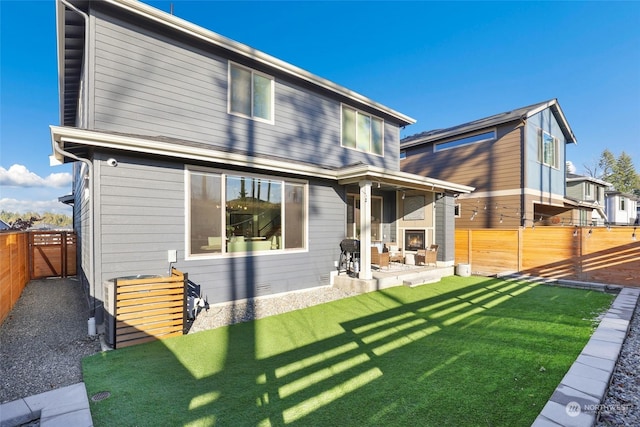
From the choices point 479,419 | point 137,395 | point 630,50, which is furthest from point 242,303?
point 630,50

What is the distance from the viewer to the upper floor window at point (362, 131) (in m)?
8.69

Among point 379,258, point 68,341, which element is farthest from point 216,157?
point 379,258

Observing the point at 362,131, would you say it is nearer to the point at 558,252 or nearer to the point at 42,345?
the point at 558,252

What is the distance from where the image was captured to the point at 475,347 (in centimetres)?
387

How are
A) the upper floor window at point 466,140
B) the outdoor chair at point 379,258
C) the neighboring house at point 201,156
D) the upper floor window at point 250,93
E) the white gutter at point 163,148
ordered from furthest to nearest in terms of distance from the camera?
the upper floor window at point 466,140 → the outdoor chair at point 379,258 → the upper floor window at point 250,93 → the neighboring house at point 201,156 → the white gutter at point 163,148

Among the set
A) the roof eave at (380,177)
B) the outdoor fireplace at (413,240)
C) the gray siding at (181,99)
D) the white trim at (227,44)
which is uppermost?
the white trim at (227,44)

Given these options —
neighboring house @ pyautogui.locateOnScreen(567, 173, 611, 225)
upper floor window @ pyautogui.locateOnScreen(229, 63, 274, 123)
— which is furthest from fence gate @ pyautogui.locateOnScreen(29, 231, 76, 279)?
neighboring house @ pyautogui.locateOnScreen(567, 173, 611, 225)

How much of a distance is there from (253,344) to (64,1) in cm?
617

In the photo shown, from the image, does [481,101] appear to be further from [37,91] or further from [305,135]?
[37,91]

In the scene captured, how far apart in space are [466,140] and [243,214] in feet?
36.7

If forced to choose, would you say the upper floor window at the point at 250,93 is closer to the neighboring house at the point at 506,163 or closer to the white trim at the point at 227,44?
the white trim at the point at 227,44

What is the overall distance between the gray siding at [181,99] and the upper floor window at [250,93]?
0.58ft

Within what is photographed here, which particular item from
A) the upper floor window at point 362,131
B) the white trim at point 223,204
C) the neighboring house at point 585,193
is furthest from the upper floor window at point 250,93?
the neighboring house at point 585,193

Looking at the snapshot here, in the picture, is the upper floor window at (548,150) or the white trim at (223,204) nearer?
the white trim at (223,204)
